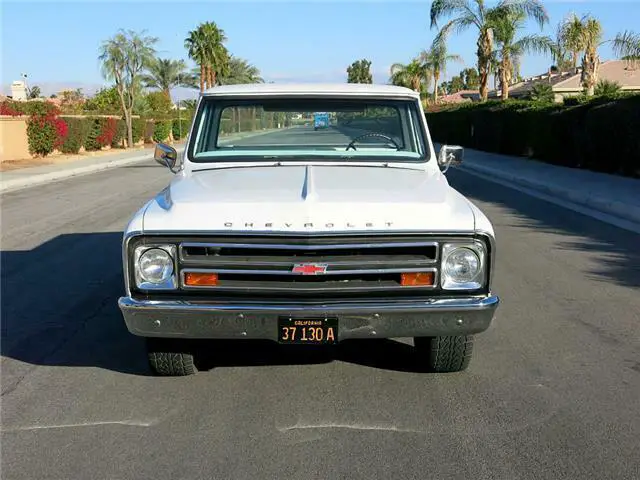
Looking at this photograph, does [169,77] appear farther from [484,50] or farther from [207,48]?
[484,50]

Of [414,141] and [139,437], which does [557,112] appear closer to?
[414,141]

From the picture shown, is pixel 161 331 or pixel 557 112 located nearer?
pixel 161 331

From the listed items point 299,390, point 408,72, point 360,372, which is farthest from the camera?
point 408,72

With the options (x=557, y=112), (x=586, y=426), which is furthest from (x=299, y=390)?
(x=557, y=112)

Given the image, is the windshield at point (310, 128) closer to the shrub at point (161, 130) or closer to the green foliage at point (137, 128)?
the green foliage at point (137, 128)

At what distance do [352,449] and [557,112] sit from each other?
19229 mm

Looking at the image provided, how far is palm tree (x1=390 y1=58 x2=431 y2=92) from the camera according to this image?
7350 cm

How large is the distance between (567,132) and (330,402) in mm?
18429

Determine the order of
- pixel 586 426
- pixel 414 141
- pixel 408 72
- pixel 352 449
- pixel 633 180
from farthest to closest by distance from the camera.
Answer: pixel 408 72 → pixel 633 180 → pixel 414 141 → pixel 586 426 → pixel 352 449

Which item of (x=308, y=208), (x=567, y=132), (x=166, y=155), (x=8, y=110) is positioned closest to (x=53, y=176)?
(x=8, y=110)

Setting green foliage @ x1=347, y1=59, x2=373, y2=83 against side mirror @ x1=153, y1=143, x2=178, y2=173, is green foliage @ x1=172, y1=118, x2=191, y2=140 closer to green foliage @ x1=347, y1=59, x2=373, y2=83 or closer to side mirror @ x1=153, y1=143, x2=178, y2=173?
side mirror @ x1=153, y1=143, x2=178, y2=173

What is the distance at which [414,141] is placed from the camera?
19.1ft

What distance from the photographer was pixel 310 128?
599cm

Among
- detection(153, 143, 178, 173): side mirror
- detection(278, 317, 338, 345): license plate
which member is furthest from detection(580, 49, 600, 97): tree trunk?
detection(278, 317, 338, 345): license plate
